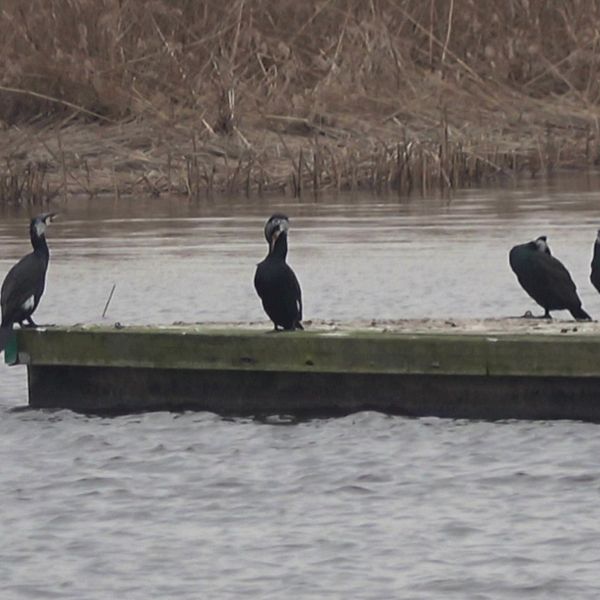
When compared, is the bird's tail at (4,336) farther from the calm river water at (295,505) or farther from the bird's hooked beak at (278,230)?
the bird's hooked beak at (278,230)

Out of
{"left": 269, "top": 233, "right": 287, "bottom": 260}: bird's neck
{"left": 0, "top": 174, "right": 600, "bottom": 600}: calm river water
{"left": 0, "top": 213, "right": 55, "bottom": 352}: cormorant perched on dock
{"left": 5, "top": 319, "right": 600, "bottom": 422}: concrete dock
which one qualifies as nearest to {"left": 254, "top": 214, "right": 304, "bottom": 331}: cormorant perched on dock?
{"left": 269, "top": 233, "right": 287, "bottom": 260}: bird's neck

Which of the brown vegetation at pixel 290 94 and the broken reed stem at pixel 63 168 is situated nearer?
the broken reed stem at pixel 63 168

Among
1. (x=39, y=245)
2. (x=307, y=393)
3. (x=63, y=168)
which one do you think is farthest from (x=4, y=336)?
(x=63, y=168)

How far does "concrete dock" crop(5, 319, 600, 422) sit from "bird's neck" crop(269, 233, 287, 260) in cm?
42

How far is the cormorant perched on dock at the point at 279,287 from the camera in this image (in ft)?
38.5

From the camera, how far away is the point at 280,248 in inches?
466

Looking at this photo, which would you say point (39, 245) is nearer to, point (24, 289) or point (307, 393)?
point (24, 289)

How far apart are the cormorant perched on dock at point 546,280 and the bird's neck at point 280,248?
69.4 inches

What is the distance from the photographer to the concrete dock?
438 inches

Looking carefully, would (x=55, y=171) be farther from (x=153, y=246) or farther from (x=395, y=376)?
(x=395, y=376)

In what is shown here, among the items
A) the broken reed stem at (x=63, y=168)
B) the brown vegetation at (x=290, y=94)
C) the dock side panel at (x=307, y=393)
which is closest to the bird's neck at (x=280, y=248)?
the dock side panel at (x=307, y=393)

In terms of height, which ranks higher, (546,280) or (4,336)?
(546,280)

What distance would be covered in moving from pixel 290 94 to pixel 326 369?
2002cm

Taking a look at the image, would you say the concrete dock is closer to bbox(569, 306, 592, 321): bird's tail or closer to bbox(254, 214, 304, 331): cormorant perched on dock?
bbox(254, 214, 304, 331): cormorant perched on dock
